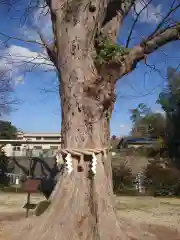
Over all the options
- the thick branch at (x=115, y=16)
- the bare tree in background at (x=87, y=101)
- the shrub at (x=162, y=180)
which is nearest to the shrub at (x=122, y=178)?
the shrub at (x=162, y=180)

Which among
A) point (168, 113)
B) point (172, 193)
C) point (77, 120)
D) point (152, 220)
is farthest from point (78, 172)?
point (168, 113)

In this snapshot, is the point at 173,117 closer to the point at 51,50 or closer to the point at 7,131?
the point at 51,50

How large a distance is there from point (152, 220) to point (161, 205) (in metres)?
3.61

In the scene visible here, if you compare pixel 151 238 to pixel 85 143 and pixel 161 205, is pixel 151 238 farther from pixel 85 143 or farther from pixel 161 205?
pixel 161 205

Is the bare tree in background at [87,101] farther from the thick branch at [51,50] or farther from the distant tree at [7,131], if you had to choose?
the distant tree at [7,131]

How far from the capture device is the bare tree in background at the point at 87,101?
596 cm

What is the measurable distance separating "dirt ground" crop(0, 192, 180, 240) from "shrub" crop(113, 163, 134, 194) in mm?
4003

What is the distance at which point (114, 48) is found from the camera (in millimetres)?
6301

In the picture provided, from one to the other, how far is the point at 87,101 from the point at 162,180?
11277 mm

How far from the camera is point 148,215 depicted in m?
10.1

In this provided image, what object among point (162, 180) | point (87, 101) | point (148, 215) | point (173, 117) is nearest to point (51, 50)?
point (87, 101)

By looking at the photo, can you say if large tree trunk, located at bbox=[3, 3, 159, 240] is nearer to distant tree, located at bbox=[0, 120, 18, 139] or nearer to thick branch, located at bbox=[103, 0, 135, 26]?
thick branch, located at bbox=[103, 0, 135, 26]

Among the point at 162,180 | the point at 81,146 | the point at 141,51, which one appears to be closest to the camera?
the point at 81,146

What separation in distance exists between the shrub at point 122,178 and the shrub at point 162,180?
31.1 inches
